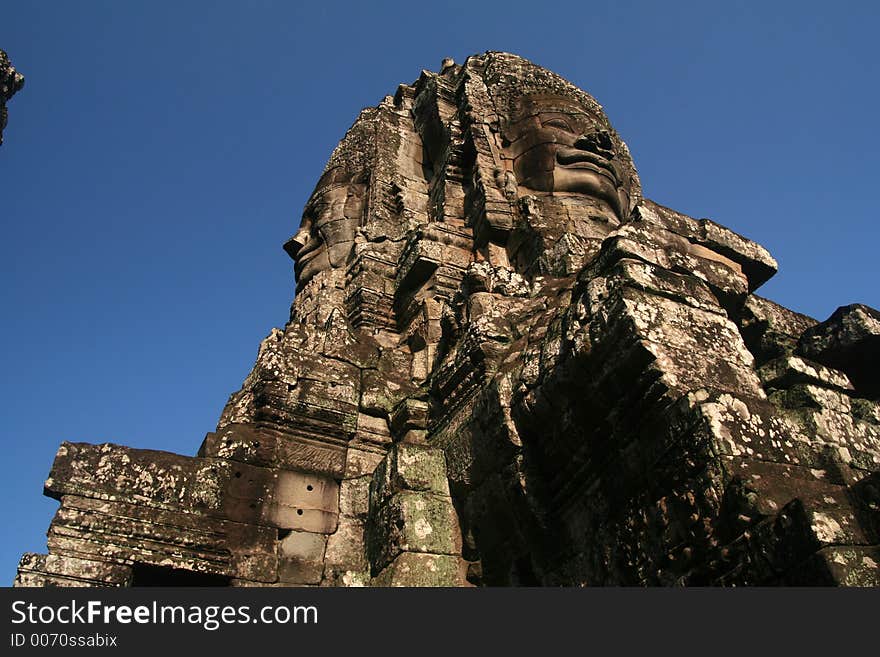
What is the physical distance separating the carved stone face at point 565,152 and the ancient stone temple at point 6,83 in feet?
30.5

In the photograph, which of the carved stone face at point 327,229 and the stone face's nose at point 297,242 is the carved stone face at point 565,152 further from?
the stone face's nose at point 297,242

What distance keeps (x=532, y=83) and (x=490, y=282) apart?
25.5ft

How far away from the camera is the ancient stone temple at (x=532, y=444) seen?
3584 millimetres

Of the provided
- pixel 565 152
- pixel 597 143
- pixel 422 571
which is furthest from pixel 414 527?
pixel 597 143

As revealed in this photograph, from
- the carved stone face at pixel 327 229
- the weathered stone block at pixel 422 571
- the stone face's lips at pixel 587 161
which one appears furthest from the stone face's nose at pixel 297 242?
the weathered stone block at pixel 422 571

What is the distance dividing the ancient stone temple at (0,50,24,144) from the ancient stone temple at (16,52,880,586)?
842 centimetres

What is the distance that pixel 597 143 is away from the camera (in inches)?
443

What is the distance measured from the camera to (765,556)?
3111 mm

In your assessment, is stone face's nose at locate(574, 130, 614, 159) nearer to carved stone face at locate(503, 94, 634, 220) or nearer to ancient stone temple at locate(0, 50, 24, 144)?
carved stone face at locate(503, 94, 634, 220)

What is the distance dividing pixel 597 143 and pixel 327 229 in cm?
570

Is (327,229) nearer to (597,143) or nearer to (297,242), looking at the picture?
(297,242)

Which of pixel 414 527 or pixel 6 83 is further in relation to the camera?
pixel 6 83

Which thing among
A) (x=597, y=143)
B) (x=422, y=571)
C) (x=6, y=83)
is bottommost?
(x=422, y=571)

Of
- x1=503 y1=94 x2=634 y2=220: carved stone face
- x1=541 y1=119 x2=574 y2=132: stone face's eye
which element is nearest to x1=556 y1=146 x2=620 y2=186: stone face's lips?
x1=503 y1=94 x2=634 y2=220: carved stone face
